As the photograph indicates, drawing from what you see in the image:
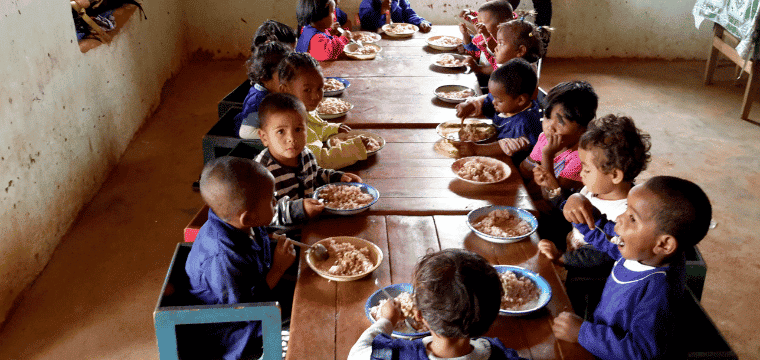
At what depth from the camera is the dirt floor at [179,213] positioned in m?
3.11

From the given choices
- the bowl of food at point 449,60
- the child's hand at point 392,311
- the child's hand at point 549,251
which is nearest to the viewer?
the child's hand at point 392,311

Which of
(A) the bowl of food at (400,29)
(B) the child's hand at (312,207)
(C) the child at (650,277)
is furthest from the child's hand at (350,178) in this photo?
(A) the bowl of food at (400,29)

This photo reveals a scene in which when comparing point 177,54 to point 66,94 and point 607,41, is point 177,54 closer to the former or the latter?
point 66,94

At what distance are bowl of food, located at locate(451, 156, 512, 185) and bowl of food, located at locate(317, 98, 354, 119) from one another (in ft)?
2.96

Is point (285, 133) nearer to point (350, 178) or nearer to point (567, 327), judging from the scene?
point (350, 178)

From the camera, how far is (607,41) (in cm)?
771

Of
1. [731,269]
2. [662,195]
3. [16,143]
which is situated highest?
[662,195]

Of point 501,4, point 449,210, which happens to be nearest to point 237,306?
point 449,210

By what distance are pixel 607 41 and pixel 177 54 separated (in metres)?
5.27

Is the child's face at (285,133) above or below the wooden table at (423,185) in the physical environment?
above

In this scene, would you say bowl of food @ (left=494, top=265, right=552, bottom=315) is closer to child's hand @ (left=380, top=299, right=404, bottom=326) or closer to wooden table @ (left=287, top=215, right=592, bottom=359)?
wooden table @ (left=287, top=215, right=592, bottom=359)

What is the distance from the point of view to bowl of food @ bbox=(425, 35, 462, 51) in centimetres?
497

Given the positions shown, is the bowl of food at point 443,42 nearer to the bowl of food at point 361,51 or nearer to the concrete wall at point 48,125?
the bowl of food at point 361,51

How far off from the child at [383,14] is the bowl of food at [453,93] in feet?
6.05
